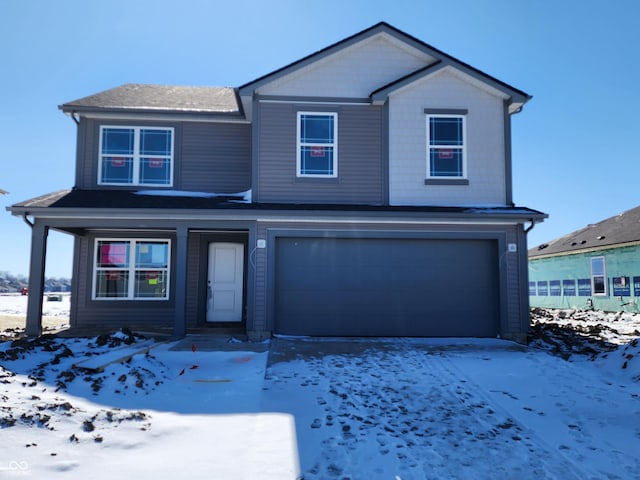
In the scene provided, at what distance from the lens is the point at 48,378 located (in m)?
5.48

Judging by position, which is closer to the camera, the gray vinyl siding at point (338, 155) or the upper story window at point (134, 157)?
the gray vinyl siding at point (338, 155)

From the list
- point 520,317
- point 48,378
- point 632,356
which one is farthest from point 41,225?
point 632,356

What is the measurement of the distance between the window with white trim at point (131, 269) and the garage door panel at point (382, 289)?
3.62 metres

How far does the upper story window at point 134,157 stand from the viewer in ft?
35.8

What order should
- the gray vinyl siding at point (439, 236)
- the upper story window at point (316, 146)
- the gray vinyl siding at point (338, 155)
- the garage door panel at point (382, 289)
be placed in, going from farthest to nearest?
the upper story window at point (316, 146) < the gray vinyl siding at point (338, 155) < the garage door panel at point (382, 289) < the gray vinyl siding at point (439, 236)

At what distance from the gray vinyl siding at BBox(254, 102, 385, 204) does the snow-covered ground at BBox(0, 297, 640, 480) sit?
3.81 m

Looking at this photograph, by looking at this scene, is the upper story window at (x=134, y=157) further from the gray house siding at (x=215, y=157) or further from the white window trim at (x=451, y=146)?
the white window trim at (x=451, y=146)

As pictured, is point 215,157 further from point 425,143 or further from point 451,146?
point 451,146

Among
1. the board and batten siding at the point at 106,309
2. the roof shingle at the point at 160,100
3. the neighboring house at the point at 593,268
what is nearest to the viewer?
the roof shingle at the point at 160,100

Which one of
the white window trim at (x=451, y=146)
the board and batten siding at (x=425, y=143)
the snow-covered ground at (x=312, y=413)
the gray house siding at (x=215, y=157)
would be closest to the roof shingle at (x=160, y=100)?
the gray house siding at (x=215, y=157)

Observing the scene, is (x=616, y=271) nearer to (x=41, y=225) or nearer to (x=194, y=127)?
(x=194, y=127)

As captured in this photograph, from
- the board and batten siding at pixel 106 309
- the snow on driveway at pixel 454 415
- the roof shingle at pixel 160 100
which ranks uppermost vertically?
the roof shingle at pixel 160 100

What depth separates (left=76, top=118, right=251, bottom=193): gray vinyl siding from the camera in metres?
10.9

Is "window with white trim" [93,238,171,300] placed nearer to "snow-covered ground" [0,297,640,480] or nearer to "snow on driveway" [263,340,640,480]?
"snow-covered ground" [0,297,640,480]
